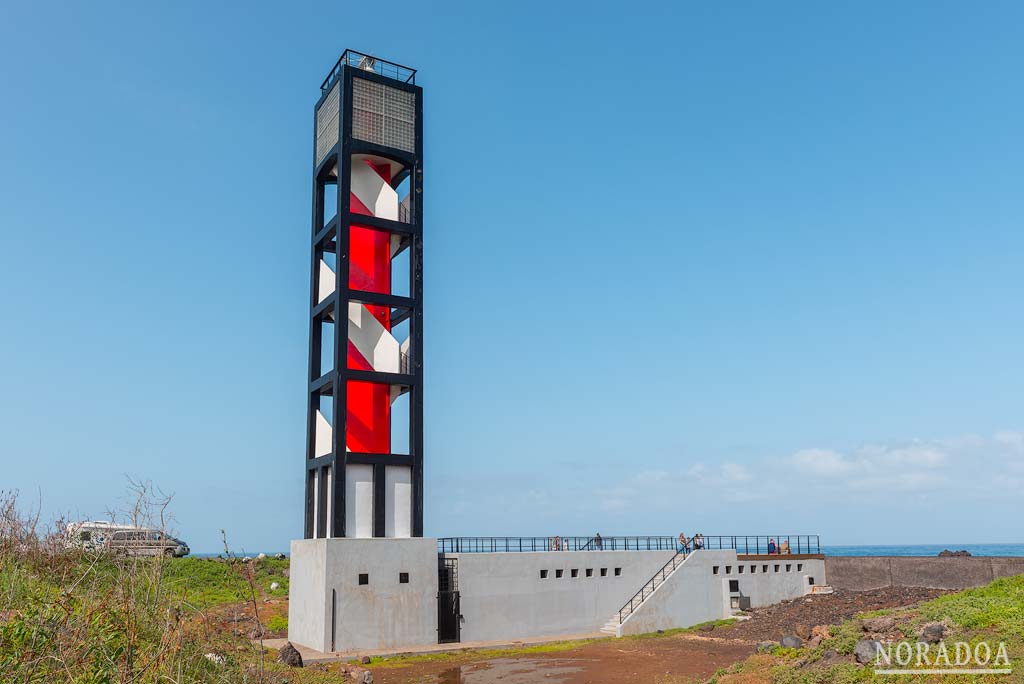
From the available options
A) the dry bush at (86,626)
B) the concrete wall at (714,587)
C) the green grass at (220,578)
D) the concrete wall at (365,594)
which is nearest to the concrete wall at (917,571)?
the concrete wall at (714,587)

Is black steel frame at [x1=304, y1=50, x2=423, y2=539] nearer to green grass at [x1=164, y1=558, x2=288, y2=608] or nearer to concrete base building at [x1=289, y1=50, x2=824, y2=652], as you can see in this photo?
concrete base building at [x1=289, y1=50, x2=824, y2=652]

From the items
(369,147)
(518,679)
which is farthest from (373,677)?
(369,147)

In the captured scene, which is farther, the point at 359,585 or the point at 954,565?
the point at 954,565

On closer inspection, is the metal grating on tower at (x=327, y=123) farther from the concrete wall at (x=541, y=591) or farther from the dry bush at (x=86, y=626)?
the dry bush at (x=86, y=626)

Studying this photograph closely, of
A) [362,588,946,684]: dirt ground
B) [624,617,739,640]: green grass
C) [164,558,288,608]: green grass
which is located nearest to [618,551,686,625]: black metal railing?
[624,617,739,640]: green grass

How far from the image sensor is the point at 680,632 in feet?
108

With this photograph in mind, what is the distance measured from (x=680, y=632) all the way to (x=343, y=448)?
52.0 ft

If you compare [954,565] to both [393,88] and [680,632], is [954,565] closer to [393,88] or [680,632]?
[680,632]

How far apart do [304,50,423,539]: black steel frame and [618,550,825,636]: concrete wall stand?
10.7 m

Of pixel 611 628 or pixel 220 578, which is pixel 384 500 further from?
pixel 220 578

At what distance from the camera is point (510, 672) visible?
76.7 ft

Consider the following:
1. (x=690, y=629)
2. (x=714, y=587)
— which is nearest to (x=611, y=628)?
(x=690, y=629)

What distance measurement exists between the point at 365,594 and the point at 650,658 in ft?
32.0

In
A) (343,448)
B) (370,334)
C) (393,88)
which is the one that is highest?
(393,88)
